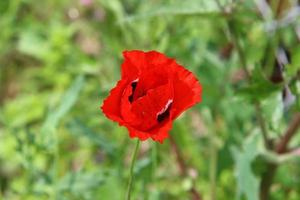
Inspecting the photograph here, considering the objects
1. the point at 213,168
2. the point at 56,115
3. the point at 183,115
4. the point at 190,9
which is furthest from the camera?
the point at 183,115

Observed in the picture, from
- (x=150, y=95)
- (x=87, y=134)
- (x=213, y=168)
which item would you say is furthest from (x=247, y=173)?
(x=150, y=95)

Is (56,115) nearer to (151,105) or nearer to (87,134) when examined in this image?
(87,134)

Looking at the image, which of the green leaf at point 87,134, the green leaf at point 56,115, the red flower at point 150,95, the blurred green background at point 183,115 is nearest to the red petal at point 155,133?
the red flower at point 150,95

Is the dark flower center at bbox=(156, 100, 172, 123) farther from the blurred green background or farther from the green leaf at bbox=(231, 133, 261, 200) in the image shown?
the green leaf at bbox=(231, 133, 261, 200)

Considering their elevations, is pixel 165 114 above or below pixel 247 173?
below

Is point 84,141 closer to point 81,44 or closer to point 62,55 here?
point 62,55

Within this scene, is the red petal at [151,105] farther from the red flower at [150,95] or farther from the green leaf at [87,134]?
the green leaf at [87,134]

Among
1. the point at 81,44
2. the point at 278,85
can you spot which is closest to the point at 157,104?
the point at 278,85
